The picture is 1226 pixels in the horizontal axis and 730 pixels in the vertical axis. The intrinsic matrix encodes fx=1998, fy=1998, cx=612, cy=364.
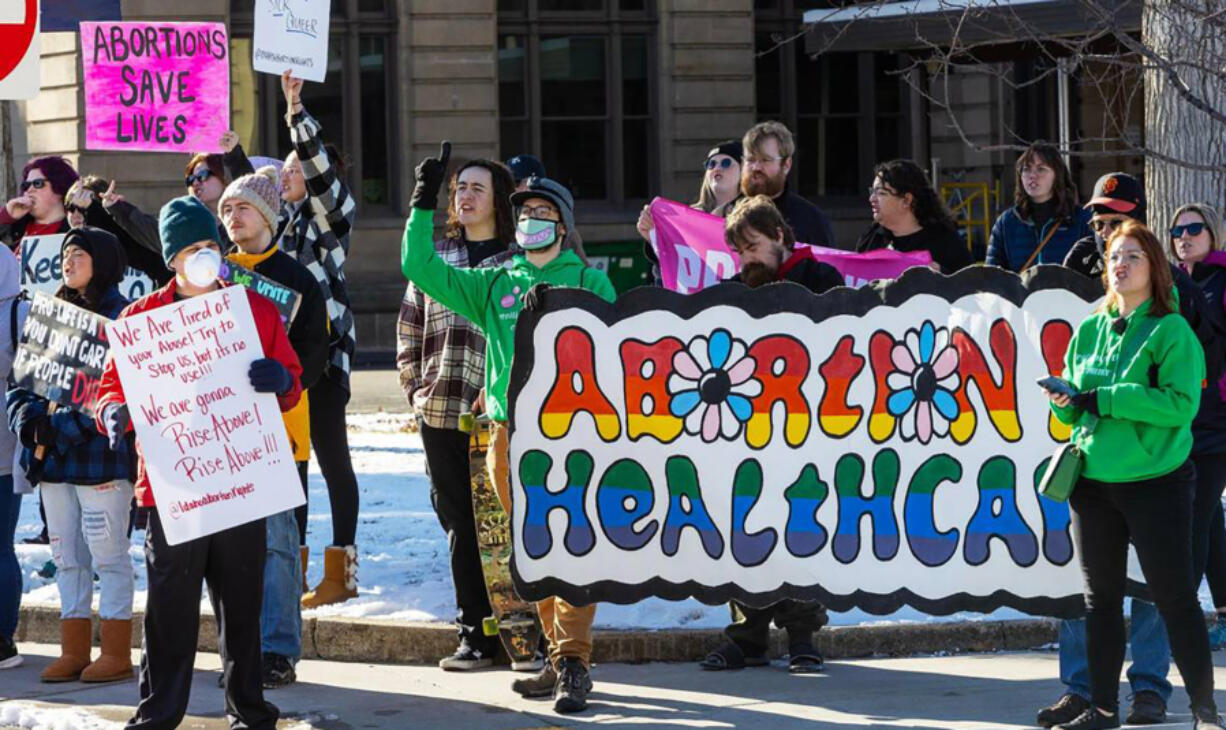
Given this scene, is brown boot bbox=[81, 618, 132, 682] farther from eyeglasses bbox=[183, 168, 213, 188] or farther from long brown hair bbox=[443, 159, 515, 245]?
eyeglasses bbox=[183, 168, 213, 188]

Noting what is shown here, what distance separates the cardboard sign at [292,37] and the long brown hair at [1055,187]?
3318 mm

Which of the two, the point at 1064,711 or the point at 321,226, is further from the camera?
the point at 321,226

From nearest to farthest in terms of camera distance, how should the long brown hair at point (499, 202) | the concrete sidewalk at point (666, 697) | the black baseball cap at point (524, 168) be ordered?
1. the concrete sidewalk at point (666, 697)
2. the long brown hair at point (499, 202)
3. the black baseball cap at point (524, 168)

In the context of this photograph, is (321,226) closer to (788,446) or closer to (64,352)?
(64,352)

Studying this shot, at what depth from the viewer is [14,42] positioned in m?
8.98

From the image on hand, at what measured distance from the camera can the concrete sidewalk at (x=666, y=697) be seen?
7285mm

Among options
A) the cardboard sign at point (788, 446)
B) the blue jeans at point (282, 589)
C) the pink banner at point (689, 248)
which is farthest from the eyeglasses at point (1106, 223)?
the blue jeans at point (282, 589)

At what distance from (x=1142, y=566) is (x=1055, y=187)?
2764mm

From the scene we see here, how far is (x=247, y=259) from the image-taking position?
25.7 feet

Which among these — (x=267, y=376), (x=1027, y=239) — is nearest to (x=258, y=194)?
(x=267, y=376)

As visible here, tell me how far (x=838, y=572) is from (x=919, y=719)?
33.5 inches

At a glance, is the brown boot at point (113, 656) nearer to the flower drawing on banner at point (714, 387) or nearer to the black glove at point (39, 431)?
the black glove at point (39, 431)

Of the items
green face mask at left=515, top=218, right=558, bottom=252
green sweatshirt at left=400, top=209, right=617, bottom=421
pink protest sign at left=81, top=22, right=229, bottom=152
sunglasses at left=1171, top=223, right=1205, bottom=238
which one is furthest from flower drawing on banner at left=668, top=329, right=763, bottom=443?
pink protest sign at left=81, top=22, right=229, bottom=152

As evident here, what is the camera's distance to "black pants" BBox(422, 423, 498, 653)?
A: 8.42m
